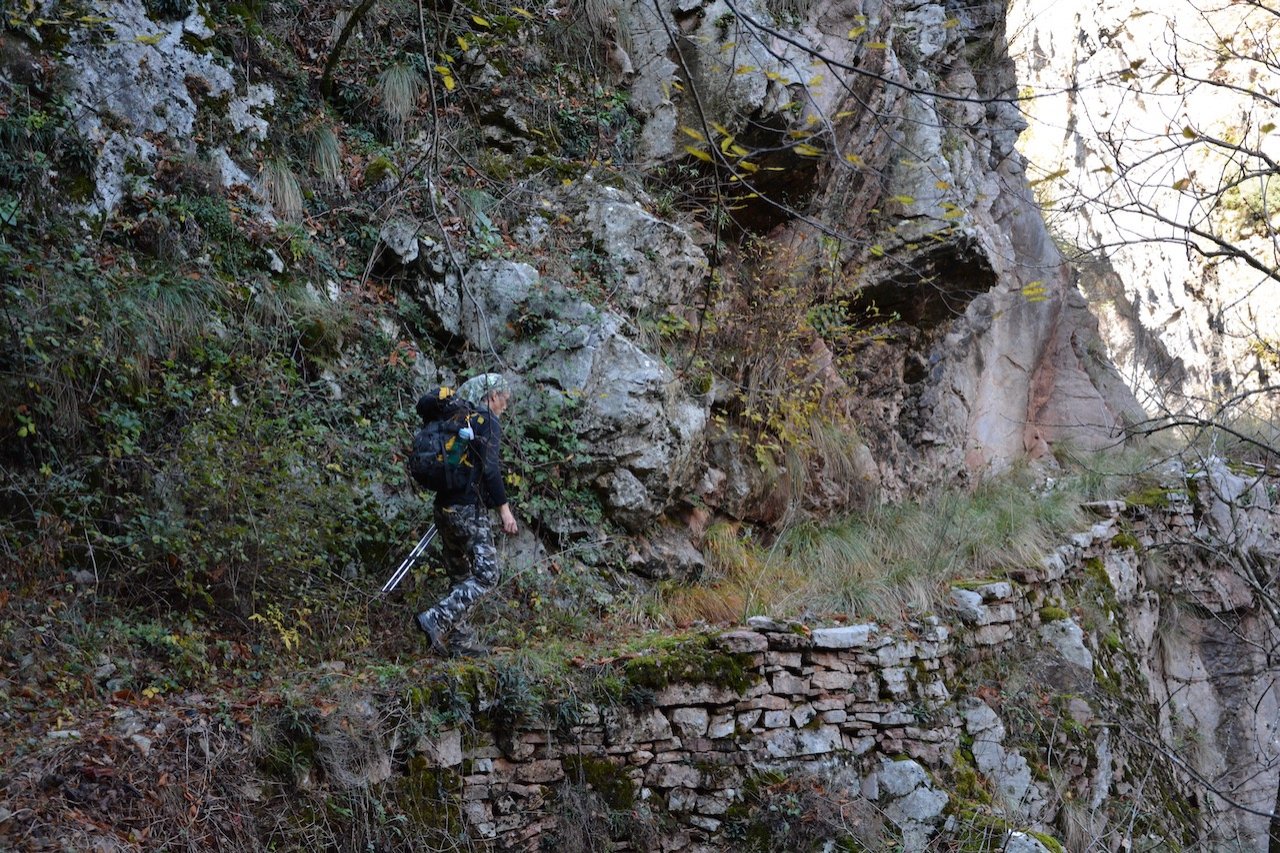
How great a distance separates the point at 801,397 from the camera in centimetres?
867

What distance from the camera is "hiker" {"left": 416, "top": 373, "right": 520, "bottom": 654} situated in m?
5.55

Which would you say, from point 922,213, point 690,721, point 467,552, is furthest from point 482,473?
point 922,213

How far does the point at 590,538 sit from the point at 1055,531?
14.2 feet

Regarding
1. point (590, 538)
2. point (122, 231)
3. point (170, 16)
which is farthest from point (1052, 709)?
point (170, 16)

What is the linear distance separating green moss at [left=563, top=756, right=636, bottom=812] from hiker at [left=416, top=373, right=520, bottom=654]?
0.88m

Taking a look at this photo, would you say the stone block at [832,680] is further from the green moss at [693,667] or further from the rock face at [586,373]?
the rock face at [586,373]

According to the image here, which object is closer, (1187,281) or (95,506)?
(95,506)

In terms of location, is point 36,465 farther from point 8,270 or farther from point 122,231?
point 122,231

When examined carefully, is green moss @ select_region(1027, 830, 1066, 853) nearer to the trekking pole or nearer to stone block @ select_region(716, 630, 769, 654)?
stone block @ select_region(716, 630, 769, 654)

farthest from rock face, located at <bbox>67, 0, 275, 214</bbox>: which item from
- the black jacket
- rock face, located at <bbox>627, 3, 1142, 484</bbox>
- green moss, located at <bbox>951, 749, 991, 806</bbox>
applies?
green moss, located at <bbox>951, 749, 991, 806</bbox>

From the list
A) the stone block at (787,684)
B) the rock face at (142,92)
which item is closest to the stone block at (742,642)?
the stone block at (787,684)

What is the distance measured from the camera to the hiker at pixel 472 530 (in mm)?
5547

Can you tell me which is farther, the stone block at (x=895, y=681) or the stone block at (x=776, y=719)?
the stone block at (x=895, y=681)

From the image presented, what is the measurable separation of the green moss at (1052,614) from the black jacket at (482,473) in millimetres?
4515
